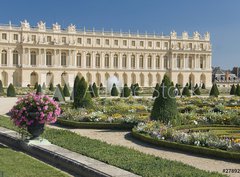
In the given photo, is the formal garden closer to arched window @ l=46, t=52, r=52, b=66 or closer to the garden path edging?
the garden path edging

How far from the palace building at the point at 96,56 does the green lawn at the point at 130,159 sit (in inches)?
2167

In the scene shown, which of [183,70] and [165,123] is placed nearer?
[165,123]

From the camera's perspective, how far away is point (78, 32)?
70.2 meters

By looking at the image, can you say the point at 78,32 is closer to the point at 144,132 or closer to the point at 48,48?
the point at 48,48

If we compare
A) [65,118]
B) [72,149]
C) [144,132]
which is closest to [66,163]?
[72,149]

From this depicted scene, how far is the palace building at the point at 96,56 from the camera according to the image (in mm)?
64312

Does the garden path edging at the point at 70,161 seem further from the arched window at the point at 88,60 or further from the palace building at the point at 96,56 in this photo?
the arched window at the point at 88,60

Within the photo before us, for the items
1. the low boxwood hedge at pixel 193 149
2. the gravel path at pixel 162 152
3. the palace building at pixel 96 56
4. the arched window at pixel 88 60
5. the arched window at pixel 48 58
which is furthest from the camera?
the arched window at pixel 88 60

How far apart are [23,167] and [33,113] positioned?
96.5 inches

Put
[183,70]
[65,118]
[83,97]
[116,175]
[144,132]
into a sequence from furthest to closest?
1. [183,70]
2. [83,97]
3. [65,118]
4. [144,132]
5. [116,175]

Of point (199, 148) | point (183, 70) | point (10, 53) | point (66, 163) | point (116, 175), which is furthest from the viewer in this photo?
point (183, 70)

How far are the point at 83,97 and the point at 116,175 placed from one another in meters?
14.3

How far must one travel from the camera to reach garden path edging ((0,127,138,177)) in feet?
24.2

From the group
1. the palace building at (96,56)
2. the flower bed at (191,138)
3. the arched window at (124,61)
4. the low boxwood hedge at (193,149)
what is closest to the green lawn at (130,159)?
the low boxwood hedge at (193,149)
